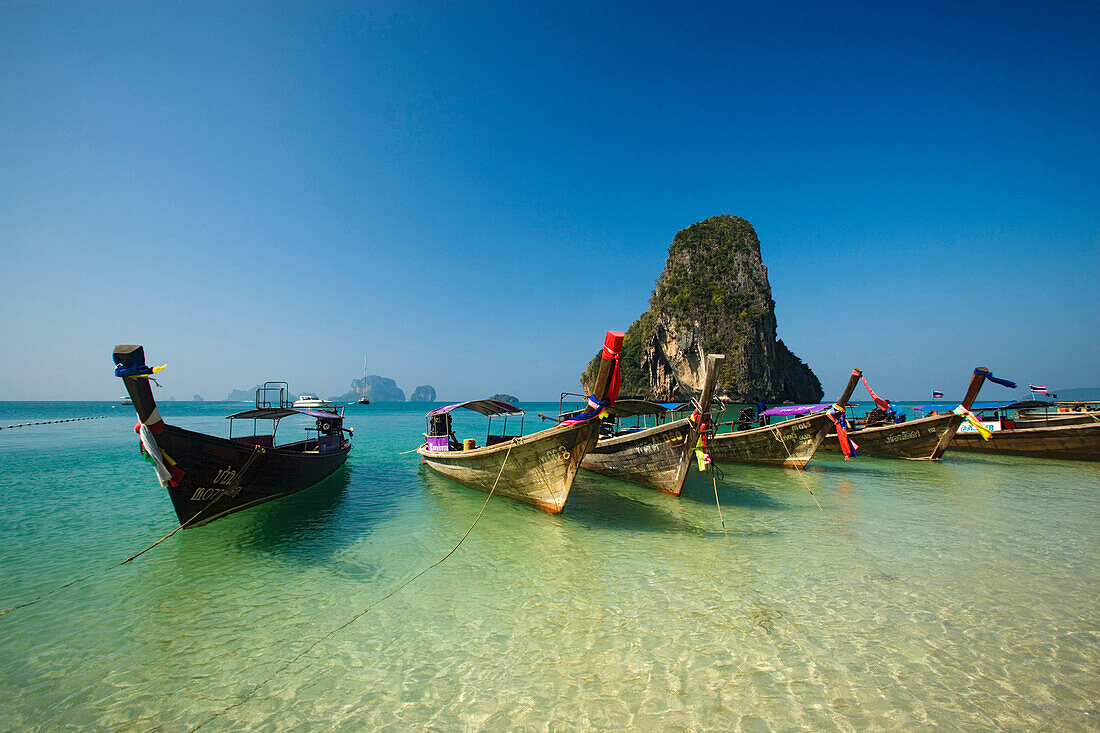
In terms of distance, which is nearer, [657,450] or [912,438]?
[657,450]

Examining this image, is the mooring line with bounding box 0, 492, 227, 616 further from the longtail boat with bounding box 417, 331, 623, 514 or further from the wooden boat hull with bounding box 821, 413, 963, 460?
the wooden boat hull with bounding box 821, 413, 963, 460

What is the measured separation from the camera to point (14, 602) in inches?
229

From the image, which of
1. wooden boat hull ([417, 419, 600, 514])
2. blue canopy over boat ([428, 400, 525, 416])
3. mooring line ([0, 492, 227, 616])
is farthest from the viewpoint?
blue canopy over boat ([428, 400, 525, 416])

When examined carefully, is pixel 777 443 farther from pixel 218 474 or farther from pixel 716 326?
pixel 716 326

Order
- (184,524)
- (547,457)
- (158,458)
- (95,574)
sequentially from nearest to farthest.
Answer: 1. (95,574)
2. (158,458)
3. (184,524)
4. (547,457)

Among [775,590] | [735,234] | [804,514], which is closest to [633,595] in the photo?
[775,590]

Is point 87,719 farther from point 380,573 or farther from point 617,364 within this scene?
point 617,364

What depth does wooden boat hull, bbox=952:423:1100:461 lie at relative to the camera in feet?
54.8

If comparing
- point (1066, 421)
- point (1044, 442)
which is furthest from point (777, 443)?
point (1066, 421)

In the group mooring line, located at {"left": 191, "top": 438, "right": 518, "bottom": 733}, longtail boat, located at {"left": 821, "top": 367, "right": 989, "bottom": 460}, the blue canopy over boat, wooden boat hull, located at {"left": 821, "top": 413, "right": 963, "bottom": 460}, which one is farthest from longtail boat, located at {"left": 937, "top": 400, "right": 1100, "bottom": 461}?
mooring line, located at {"left": 191, "top": 438, "right": 518, "bottom": 733}

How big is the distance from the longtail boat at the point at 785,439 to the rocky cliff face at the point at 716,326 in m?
50.7

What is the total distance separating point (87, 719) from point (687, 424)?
10100 millimetres

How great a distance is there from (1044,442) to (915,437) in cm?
524

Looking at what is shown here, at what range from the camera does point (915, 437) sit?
59.5 ft
